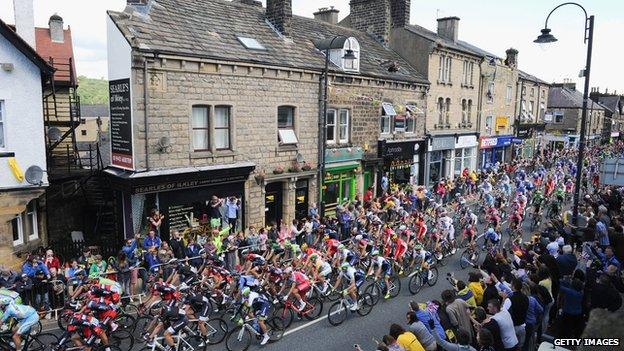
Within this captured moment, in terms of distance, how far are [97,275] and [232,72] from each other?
8436 millimetres

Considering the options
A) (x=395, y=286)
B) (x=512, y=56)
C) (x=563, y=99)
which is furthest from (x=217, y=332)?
(x=563, y=99)

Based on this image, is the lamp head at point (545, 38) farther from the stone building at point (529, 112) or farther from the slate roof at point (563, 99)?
the slate roof at point (563, 99)

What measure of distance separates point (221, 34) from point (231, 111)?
332 cm

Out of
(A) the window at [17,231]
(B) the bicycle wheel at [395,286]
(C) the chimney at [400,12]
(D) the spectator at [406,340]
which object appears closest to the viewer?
(D) the spectator at [406,340]

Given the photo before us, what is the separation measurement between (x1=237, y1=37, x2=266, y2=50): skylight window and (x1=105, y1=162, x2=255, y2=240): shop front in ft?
15.3

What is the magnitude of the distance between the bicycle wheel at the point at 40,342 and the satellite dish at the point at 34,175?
5495 mm

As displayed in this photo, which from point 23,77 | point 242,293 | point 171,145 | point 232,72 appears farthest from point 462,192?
point 23,77

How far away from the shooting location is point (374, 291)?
1214cm

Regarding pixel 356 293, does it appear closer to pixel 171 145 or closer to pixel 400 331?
pixel 400 331

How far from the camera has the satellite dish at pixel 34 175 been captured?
1348 centimetres

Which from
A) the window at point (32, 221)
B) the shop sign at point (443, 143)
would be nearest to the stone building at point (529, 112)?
the shop sign at point (443, 143)

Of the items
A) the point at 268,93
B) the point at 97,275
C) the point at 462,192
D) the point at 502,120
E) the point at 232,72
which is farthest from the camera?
the point at 502,120

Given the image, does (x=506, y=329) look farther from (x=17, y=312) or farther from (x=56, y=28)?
(x=56, y=28)

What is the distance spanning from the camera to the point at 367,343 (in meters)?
10.2
